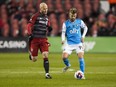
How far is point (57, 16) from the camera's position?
36594 millimetres

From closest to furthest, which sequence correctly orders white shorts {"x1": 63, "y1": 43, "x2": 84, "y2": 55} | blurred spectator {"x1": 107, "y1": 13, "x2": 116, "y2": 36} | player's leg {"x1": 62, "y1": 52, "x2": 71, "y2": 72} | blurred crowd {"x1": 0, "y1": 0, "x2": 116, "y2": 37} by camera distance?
white shorts {"x1": 63, "y1": 43, "x2": 84, "y2": 55} → player's leg {"x1": 62, "y1": 52, "x2": 71, "y2": 72} → blurred crowd {"x1": 0, "y1": 0, "x2": 116, "y2": 37} → blurred spectator {"x1": 107, "y1": 13, "x2": 116, "y2": 36}

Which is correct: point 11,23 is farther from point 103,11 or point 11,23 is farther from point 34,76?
point 34,76

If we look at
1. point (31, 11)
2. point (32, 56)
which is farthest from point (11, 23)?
point (32, 56)

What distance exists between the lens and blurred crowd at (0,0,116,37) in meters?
35.2

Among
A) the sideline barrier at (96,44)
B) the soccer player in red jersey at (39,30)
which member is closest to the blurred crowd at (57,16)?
the sideline barrier at (96,44)

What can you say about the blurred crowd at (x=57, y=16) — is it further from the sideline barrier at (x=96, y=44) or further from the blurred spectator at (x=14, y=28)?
the sideline barrier at (x=96, y=44)

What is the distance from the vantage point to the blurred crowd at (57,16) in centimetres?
3516

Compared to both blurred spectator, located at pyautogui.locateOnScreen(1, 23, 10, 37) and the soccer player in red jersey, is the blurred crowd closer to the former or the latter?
blurred spectator, located at pyautogui.locateOnScreen(1, 23, 10, 37)

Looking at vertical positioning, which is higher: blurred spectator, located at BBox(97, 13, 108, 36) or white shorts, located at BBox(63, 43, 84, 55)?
white shorts, located at BBox(63, 43, 84, 55)

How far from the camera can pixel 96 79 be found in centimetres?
1672

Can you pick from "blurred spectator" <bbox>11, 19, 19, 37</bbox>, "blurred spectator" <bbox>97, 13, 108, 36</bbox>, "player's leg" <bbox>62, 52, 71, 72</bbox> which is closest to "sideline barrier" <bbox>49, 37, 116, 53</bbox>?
"blurred spectator" <bbox>97, 13, 108, 36</bbox>

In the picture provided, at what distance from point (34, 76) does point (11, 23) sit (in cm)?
1797

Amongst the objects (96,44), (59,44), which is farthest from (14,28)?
(96,44)

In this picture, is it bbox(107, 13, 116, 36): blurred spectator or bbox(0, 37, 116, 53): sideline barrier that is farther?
bbox(107, 13, 116, 36): blurred spectator
